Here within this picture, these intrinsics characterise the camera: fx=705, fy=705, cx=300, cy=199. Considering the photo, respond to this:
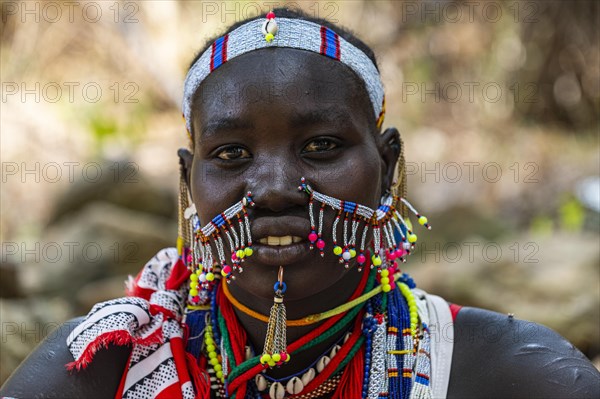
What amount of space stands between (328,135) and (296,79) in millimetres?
189

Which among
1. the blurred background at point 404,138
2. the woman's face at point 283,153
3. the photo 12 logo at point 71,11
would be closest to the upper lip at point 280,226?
the woman's face at point 283,153

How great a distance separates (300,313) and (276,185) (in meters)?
0.48

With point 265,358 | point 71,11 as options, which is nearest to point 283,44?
point 265,358

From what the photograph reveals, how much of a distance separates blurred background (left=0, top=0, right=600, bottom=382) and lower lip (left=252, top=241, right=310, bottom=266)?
305 centimetres

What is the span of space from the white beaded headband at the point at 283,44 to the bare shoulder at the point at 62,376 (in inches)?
34.1

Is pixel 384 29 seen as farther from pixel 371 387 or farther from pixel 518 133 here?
pixel 371 387

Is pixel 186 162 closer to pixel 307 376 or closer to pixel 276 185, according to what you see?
pixel 276 185

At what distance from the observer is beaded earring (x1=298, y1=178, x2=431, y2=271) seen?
6.62 ft

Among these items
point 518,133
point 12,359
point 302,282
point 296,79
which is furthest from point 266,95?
point 518,133

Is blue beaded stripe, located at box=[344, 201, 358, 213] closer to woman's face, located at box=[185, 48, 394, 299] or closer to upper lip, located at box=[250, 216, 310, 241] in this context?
woman's face, located at box=[185, 48, 394, 299]

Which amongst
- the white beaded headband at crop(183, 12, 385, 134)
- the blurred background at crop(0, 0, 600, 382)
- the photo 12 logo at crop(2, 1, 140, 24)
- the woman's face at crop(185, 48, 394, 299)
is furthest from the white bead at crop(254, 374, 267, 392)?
the photo 12 logo at crop(2, 1, 140, 24)

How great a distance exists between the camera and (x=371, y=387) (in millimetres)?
2207

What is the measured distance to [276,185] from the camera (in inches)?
Result: 77.9

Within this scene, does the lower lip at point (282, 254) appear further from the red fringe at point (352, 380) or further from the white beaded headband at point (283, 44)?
the white beaded headband at point (283, 44)
